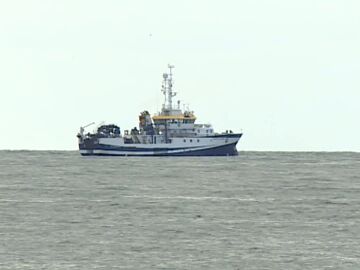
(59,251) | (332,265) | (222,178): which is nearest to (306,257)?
(332,265)

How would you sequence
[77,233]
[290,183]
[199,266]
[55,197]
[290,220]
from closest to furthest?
1. [199,266]
2. [77,233]
3. [290,220]
4. [55,197]
5. [290,183]

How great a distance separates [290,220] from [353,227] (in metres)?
5.10

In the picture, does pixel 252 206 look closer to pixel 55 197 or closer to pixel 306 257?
pixel 55 197

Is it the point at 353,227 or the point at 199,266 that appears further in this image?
the point at 353,227

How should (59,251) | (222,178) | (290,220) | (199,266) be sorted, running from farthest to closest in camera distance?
(222,178) → (290,220) → (59,251) → (199,266)

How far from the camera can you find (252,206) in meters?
84.1

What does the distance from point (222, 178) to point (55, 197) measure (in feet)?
129

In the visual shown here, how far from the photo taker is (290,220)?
7369 centimetres

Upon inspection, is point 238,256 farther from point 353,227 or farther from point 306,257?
point 353,227

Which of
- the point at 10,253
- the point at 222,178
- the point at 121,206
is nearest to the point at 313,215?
the point at 121,206

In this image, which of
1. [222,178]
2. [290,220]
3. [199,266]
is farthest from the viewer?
[222,178]

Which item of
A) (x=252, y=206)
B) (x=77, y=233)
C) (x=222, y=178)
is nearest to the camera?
(x=77, y=233)

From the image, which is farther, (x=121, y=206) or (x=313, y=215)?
(x=121, y=206)

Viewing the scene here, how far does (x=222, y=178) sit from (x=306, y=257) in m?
72.6
